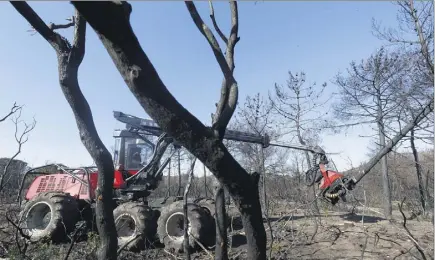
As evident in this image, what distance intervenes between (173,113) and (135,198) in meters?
6.87

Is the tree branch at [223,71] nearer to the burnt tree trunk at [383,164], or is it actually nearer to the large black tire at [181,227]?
the large black tire at [181,227]

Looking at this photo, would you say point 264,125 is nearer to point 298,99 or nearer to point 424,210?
point 298,99

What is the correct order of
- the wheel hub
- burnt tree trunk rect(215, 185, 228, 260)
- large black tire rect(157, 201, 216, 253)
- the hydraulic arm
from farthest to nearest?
the wheel hub, the hydraulic arm, large black tire rect(157, 201, 216, 253), burnt tree trunk rect(215, 185, 228, 260)

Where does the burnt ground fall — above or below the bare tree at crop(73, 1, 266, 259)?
below

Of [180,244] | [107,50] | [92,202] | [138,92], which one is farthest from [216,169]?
[92,202]

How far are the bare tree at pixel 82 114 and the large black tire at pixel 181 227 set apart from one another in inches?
99.0

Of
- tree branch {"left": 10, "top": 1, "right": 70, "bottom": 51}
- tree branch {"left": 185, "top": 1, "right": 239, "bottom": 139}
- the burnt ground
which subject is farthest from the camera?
the burnt ground

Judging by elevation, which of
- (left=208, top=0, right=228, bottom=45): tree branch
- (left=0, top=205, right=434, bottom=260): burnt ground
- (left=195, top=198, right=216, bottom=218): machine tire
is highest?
(left=208, top=0, right=228, bottom=45): tree branch

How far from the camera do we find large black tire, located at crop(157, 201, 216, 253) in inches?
289

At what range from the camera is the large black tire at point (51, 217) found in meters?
8.23

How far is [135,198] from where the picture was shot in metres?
9.45

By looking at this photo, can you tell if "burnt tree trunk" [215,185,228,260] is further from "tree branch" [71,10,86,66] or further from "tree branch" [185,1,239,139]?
"tree branch" [71,10,86,66]

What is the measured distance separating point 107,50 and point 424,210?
12944 millimetres

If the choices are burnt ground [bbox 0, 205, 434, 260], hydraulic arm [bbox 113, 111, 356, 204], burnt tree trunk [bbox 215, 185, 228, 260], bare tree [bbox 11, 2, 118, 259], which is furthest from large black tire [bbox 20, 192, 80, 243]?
burnt tree trunk [bbox 215, 185, 228, 260]
